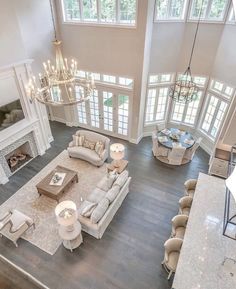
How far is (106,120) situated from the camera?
9.75 meters

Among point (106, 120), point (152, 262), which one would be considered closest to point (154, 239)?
point (152, 262)

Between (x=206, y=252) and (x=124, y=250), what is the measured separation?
235 centimetres

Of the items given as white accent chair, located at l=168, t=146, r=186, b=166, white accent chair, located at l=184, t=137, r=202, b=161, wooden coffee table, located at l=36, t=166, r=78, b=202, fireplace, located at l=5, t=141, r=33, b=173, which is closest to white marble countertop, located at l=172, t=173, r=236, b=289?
white accent chair, located at l=168, t=146, r=186, b=166

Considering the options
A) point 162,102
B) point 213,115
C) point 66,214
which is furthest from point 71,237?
point 213,115

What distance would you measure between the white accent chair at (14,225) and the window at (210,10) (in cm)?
870

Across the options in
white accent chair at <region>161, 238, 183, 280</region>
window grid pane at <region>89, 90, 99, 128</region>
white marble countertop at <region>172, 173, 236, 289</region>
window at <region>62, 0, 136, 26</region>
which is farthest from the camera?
window grid pane at <region>89, 90, 99, 128</region>

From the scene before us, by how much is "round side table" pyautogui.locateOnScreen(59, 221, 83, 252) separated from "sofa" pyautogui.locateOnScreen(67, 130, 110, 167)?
2986mm

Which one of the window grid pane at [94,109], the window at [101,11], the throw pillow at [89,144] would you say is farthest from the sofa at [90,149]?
the window at [101,11]

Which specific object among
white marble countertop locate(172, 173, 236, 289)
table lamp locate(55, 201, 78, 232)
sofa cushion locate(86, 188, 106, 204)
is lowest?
sofa cushion locate(86, 188, 106, 204)

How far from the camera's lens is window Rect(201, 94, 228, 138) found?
7.94m

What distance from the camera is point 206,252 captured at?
3.92 meters

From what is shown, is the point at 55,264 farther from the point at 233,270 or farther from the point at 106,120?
the point at 106,120

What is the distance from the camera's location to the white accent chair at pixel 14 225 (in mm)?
5445

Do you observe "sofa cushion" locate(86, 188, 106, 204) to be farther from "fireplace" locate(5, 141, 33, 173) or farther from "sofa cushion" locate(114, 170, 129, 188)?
"fireplace" locate(5, 141, 33, 173)
